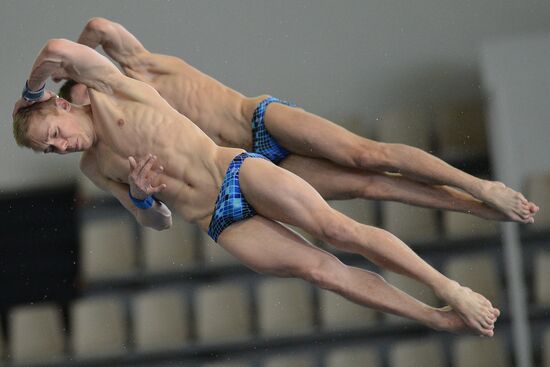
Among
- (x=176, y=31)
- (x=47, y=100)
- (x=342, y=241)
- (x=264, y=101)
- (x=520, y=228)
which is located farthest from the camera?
(x=520, y=228)

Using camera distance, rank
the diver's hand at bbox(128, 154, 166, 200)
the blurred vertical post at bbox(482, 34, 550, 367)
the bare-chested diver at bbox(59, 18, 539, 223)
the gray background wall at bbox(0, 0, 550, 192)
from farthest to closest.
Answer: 1. the blurred vertical post at bbox(482, 34, 550, 367)
2. the gray background wall at bbox(0, 0, 550, 192)
3. the bare-chested diver at bbox(59, 18, 539, 223)
4. the diver's hand at bbox(128, 154, 166, 200)

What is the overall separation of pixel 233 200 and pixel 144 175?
210mm

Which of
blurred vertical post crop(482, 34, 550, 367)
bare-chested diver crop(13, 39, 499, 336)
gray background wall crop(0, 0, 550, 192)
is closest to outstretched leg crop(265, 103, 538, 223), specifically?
bare-chested diver crop(13, 39, 499, 336)

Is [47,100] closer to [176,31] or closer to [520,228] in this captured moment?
[176,31]

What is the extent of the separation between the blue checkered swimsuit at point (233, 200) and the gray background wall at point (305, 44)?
101cm

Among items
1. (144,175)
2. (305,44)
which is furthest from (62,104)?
(305,44)

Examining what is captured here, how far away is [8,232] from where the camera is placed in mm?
3852

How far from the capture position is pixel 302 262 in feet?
8.57

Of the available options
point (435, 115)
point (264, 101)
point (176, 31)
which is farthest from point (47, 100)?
point (435, 115)

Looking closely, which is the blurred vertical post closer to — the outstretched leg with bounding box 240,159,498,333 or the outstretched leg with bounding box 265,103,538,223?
the outstretched leg with bounding box 265,103,538,223

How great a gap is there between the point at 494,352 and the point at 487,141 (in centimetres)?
69

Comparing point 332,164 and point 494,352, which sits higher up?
point 332,164

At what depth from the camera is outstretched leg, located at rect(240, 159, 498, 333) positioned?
8.13 ft

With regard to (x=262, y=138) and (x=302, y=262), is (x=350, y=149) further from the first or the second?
(x=302, y=262)
